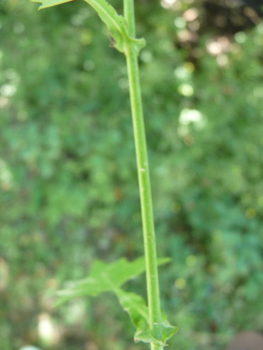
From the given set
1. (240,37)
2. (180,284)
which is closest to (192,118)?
(240,37)

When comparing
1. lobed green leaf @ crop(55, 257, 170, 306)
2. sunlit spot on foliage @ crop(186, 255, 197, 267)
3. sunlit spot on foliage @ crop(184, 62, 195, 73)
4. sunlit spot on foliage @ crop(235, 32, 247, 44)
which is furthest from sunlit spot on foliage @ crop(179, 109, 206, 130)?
lobed green leaf @ crop(55, 257, 170, 306)

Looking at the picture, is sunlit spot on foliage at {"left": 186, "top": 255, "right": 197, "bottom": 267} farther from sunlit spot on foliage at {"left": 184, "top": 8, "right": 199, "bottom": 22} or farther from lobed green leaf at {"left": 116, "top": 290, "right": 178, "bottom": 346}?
lobed green leaf at {"left": 116, "top": 290, "right": 178, "bottom": 346}

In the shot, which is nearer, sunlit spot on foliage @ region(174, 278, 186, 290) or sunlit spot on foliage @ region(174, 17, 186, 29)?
sunlit spot on foliage @ region(174, 17, 186, 29)

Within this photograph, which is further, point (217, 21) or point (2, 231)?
point (2, 231)

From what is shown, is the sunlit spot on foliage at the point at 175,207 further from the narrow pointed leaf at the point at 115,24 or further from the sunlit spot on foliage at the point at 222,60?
the narrow pointed leaf at the point at 115,24

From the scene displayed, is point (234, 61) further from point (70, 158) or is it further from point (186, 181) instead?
point (70, 158)

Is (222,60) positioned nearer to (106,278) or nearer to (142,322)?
(106,278)

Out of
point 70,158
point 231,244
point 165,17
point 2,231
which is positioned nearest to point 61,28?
point 165,17
